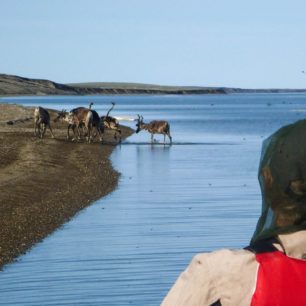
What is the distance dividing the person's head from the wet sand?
10075 millimetres

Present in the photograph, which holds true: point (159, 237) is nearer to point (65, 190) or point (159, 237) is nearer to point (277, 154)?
point (65, 190)

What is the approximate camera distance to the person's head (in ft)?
9.23

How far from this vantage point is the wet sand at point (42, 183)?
15438 mm

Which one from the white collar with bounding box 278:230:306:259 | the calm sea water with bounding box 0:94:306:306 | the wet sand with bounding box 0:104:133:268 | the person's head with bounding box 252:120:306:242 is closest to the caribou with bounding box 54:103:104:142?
the wet sand with bounding box 0:104:133:268

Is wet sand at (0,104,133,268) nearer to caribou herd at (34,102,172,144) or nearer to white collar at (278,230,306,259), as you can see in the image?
caribou herd at (34,102,172,144)

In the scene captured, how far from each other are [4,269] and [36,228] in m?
3.38

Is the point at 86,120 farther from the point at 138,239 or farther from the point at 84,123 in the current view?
the point at 138,239

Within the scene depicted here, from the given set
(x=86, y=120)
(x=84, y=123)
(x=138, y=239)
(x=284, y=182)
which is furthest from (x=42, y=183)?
(x=284, y=182)

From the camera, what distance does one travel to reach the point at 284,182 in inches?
111

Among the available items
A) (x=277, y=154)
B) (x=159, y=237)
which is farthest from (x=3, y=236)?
(x=277, y=154)

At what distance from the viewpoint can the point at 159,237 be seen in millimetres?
15008

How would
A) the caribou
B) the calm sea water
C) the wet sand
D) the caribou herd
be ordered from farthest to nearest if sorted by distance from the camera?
the caribou herd < the caribou < the wet sand < the calm sea water

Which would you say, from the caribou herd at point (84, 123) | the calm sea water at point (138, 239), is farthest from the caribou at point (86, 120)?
the calm sea water at point (138, 239)

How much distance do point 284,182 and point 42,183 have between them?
1989 cm
